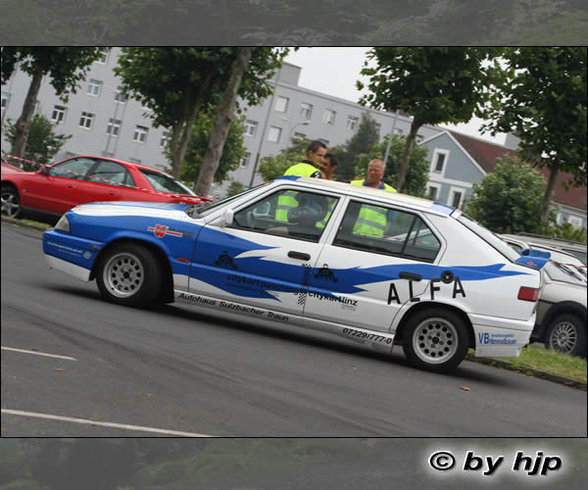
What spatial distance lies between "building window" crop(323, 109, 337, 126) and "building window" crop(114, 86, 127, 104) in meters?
0.43

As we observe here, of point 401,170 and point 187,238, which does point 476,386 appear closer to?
point 401,170

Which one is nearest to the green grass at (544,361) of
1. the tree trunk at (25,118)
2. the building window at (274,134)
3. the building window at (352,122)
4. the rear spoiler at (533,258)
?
the rear spoiler at (533,258)

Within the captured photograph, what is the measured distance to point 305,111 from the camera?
1.82 m

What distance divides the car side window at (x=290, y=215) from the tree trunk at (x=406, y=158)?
0.17 meters

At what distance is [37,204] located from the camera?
1723 mm

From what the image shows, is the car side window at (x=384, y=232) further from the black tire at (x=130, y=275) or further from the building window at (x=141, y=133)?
the building window at (x=141, y=133)

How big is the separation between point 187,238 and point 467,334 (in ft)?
1.52

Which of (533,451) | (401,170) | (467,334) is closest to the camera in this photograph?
(533,451)

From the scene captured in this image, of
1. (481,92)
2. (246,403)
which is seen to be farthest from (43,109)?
(246,403)

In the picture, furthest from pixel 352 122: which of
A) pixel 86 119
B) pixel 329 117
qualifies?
pixel 86 119

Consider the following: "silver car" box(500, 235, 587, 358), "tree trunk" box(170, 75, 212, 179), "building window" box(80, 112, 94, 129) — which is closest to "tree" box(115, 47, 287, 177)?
"tree trunk" box(170, 75, 212, 179)
